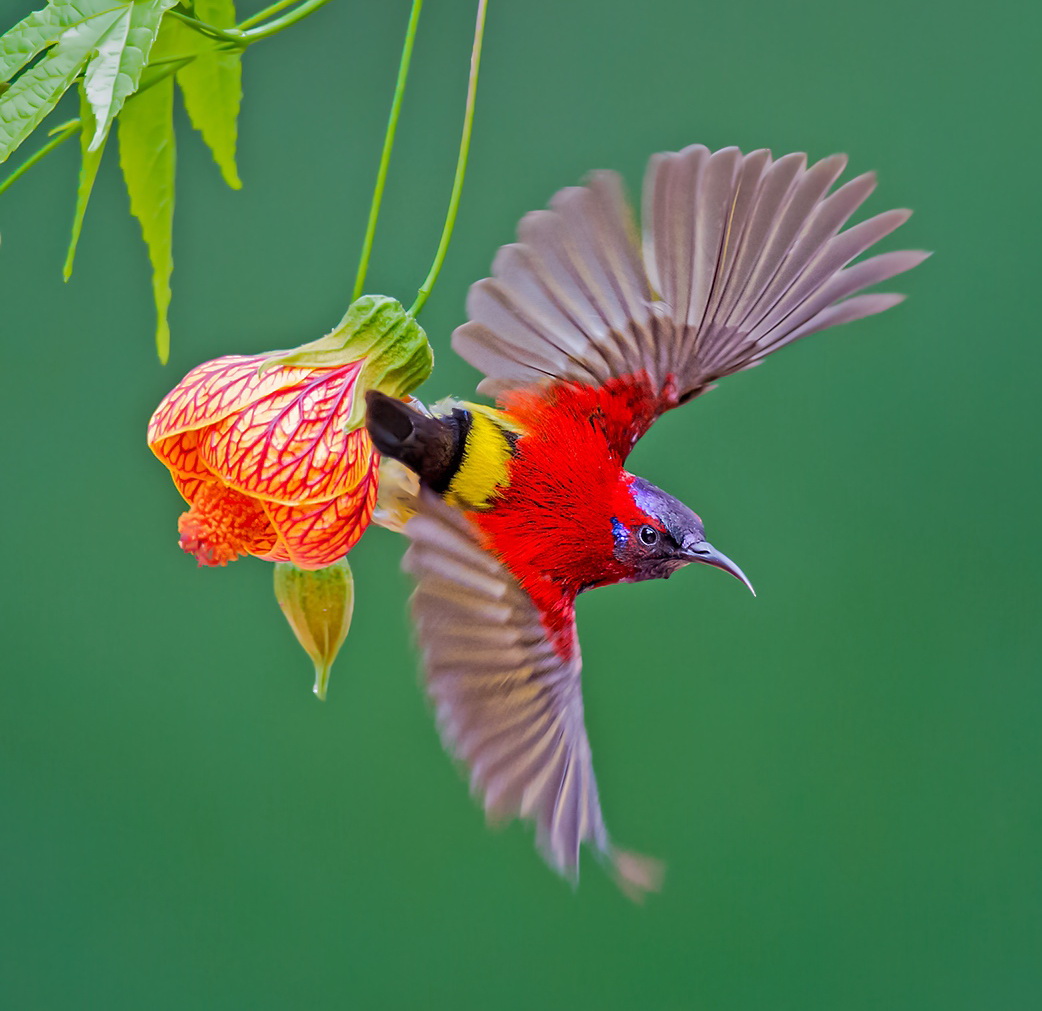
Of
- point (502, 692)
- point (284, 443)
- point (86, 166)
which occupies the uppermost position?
point (86, 166)

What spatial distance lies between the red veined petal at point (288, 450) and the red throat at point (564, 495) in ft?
0.20

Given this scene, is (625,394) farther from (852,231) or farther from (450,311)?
(450,311)

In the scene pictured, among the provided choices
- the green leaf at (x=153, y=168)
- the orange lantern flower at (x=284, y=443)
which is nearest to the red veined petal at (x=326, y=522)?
the orange lantern flower at (x=284, y=443)

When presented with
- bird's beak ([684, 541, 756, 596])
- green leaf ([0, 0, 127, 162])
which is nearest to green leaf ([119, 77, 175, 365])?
green leaf ([0, 0, 127, 162])

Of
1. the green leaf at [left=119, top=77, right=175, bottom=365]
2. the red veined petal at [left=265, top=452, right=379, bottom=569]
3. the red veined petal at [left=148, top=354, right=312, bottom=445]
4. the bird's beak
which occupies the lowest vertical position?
the bird's beak

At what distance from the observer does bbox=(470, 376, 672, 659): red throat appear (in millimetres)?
520

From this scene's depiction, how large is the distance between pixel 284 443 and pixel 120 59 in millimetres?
150

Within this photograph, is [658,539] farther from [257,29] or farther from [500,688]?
[257,29]

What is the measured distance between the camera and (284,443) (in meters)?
0.49

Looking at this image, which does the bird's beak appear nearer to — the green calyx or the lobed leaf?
the green calyx

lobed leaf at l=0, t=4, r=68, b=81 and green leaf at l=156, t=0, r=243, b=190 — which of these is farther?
green leaf at l=156, t=0, r=243, b=190

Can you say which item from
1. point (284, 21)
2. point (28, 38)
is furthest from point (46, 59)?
point (284, 21)

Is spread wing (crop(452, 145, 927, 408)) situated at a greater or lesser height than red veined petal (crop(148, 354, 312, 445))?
greater

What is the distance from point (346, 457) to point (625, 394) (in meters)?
0.12
